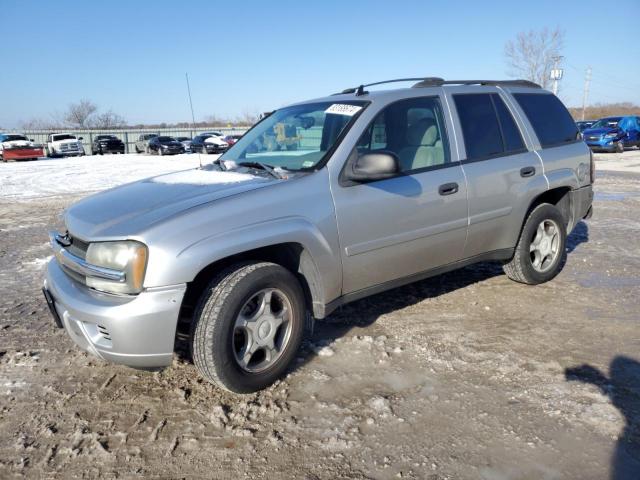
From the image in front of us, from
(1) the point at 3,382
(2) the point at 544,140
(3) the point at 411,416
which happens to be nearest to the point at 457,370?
(3) the point at 411,416

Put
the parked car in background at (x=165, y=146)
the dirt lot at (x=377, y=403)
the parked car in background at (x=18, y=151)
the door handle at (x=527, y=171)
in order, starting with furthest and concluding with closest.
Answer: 1. the parked car in background at (x=165, y=146)
2. the parked car in background at (x=18, y=151)
3. the door handle at (x=527, y=171)
4. the dirt lot at (x=377, y=403)

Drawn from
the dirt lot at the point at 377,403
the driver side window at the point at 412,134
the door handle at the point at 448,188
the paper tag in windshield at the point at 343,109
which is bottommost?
the dirt lot at the point at 377,403

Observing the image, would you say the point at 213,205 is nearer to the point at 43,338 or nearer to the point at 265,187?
the point at 265,187

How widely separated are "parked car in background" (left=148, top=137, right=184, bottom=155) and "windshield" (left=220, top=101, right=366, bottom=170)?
3155cm

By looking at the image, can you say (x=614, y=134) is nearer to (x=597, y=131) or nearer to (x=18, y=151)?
(x=597, y=131)

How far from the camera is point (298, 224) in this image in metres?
2.99

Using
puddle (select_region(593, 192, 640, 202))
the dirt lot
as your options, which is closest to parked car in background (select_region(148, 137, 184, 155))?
puddle (select_region(593, 192, 640, 202))

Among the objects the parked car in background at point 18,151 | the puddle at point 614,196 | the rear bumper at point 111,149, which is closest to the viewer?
the puddle at point 614,196

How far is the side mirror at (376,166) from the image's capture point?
3127mm

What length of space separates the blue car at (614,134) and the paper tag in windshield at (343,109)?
71.9 ft

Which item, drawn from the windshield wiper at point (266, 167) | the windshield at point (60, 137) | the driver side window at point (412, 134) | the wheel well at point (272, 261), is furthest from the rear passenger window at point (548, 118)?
the windshield at point (60, 137)

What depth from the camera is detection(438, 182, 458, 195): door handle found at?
368cm

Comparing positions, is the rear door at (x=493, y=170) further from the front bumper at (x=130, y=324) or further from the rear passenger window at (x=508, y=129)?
the front bumper at (x=130, y=324)

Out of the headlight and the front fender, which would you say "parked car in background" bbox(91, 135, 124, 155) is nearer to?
the headlight
